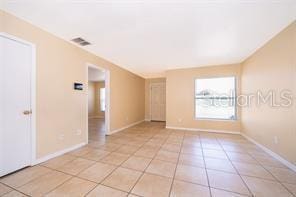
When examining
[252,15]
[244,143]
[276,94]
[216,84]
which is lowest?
[244,143]

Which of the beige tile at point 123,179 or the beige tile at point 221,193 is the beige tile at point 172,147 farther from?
the beige tile at point 221,193

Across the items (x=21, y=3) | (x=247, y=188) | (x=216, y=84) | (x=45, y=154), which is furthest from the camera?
(x=216, y=84)

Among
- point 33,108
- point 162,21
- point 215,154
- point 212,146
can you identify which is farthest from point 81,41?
point 212,146

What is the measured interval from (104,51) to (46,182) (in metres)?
2.91

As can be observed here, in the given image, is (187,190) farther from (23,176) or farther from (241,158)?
(23,176)

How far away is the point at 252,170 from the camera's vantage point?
2068mm

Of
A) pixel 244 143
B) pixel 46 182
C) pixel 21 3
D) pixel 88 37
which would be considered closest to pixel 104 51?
pixel 88 37

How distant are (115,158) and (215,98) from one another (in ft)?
13.4

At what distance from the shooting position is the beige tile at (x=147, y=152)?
2.63 m

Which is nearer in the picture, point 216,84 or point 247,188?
point 247,188

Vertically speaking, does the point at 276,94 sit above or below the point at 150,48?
below

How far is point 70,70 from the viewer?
2883mm

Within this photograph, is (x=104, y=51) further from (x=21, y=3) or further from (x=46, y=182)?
(x=46, y=182)

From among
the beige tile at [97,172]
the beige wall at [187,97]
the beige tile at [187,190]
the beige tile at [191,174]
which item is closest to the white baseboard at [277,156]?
the beige wall at [187,97]
